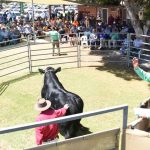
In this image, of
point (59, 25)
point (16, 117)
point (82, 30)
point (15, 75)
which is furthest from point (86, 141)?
point (59, 25)

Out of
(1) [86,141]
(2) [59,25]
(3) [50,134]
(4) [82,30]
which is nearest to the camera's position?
(1) [86,141]

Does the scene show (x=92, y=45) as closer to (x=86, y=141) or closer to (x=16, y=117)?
→ (x=16, y=117)

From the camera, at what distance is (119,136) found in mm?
5035

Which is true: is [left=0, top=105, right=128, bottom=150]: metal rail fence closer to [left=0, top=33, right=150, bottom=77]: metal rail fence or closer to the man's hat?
the man's hat

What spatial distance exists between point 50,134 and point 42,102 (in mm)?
519

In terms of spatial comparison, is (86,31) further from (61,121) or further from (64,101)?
(61,121)

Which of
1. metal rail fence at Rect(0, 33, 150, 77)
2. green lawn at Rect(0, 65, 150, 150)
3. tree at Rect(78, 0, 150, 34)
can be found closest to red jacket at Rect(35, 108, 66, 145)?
green lawn at Rect(0, 65, 150, 150)

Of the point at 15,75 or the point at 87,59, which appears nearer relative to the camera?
the point at 15,75

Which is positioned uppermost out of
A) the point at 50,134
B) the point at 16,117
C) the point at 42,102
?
the point at 42,102

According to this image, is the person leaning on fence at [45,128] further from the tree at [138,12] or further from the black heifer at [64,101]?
the tree at [138,12]

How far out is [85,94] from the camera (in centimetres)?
1112

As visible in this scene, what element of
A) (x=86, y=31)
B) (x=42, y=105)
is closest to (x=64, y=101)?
(x=42, y=105)

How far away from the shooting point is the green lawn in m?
8.68

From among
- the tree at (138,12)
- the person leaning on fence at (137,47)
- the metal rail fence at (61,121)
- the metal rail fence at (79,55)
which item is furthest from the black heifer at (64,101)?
the tree at (138,12)
